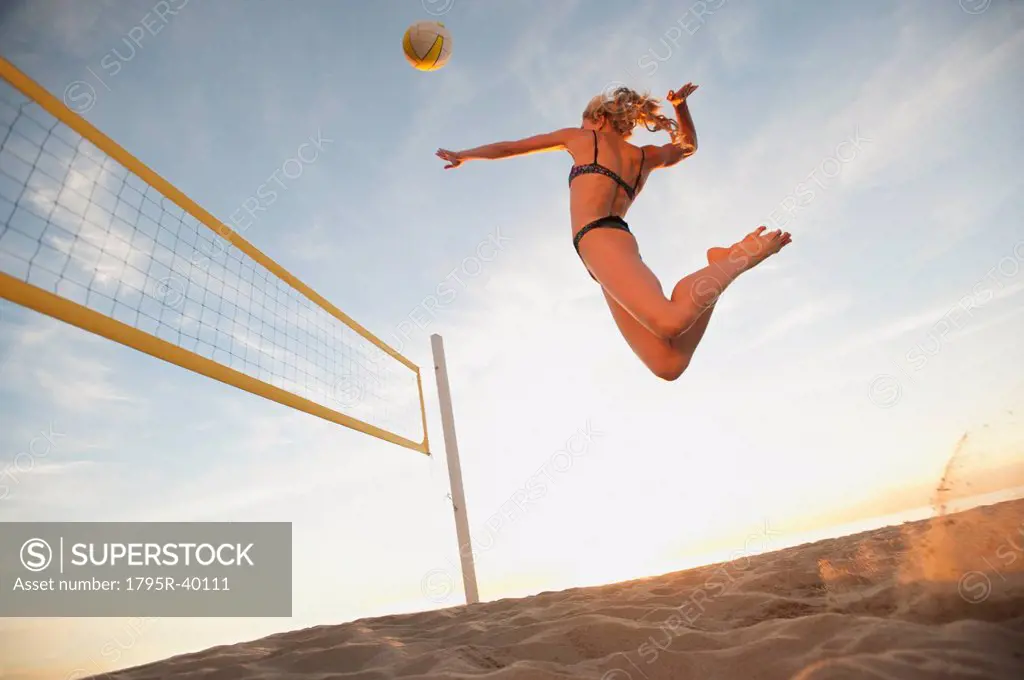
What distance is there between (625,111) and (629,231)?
71cm

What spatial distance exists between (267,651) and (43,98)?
114 inches

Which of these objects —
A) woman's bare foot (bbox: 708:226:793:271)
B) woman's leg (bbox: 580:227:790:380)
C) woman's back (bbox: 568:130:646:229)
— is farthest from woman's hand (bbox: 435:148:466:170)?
woman's bare foot (bbox: 708:226:793:271)

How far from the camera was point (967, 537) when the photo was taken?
204 centimetres

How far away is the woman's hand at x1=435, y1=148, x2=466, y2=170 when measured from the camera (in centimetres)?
288

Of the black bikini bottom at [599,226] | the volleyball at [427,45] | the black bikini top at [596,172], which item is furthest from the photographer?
the volleyball at [427,45]

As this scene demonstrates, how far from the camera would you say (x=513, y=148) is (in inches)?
111

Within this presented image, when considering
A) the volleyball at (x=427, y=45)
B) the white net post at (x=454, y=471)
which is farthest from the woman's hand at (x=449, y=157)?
the white net post at (x=454, y=471)

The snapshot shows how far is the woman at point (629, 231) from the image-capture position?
2064 millimetres

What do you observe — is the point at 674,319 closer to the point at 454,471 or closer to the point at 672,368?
the point at 672,368

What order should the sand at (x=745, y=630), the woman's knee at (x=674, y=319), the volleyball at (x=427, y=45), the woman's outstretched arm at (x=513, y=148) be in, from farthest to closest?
the volleyball at (x=427, y=45) → the woman's outstretched arm at (x=513, y=148) → the woman's knee at (x=674, y=319) → the sand at (x=745, y=630)

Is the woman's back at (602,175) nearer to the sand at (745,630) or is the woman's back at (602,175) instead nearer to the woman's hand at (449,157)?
the woman's hand at (449,157)

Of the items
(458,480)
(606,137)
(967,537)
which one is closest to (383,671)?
(967,537)

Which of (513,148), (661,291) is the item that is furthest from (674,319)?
(513,148)

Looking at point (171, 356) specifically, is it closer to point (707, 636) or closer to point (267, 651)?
point (267, 651)
